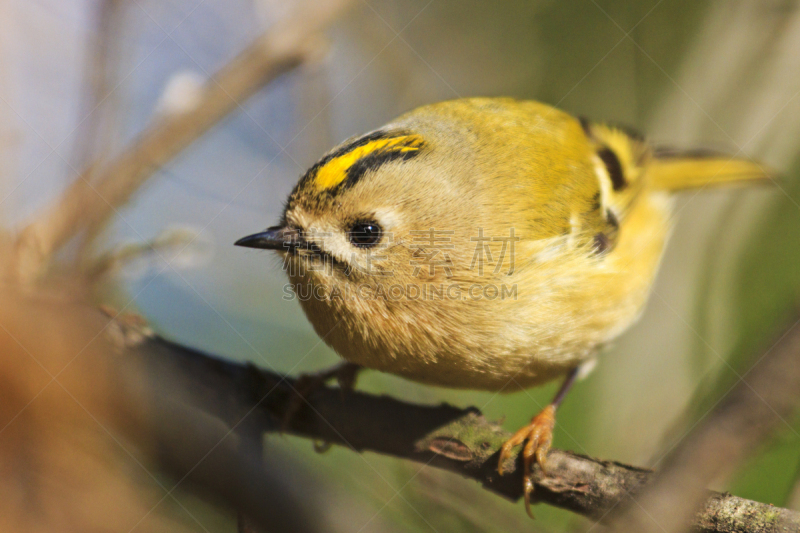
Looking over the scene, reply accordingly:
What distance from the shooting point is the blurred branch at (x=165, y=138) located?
4.40ft

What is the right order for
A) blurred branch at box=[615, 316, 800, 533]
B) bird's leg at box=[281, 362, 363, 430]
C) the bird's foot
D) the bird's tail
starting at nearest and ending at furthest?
blurred branch at box=[615, 316, 800, 533], the bird's foot, bird's leg at box=[281, 362, 363, 430], the bird's tail

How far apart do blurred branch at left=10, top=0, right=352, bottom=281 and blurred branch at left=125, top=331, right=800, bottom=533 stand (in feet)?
1.48

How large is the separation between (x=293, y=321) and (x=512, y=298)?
97 cm

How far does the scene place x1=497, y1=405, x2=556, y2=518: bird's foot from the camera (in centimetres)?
119

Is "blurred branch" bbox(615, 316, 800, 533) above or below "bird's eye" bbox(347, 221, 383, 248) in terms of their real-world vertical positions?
below

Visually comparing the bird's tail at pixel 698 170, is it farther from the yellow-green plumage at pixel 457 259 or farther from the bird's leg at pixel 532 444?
the bird's leg at pixel 532 444

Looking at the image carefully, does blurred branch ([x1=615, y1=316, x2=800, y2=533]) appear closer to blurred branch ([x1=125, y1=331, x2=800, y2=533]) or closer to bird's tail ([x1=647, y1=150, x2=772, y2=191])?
blurred branch ([x1=125, y1=331, x2=800, y2=533])

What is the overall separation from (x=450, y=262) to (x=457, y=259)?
17 millimetres

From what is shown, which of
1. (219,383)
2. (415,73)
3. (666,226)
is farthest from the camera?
(415,73)

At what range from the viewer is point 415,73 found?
2.24 m

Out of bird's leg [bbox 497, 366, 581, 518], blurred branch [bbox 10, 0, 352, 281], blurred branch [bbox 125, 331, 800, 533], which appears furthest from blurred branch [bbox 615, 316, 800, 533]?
blurred branch [bbox 10, 0, 352, 281]

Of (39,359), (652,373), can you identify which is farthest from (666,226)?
(39,359)

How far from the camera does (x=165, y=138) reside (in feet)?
4.75

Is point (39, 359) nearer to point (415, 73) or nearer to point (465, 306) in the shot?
point (465, 306)
